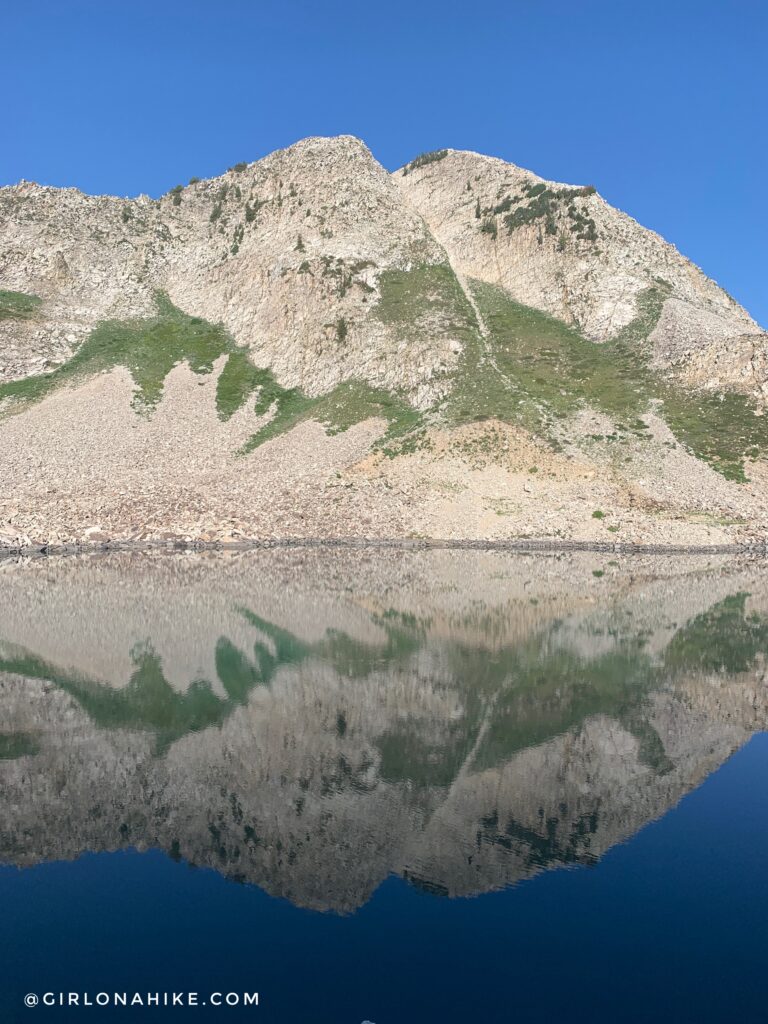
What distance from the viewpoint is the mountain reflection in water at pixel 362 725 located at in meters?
10.7

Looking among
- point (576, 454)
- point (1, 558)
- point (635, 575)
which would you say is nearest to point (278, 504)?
point (1, 558)

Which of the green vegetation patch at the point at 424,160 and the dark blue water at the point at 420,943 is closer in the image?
the dark blue water at the point at 420,943

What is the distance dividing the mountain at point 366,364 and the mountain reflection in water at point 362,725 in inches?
924

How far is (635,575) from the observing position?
38281mm

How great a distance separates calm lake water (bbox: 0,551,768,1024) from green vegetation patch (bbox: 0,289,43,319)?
224ft

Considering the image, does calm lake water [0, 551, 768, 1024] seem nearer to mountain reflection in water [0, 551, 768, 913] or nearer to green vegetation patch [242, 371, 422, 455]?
mountain reflection in water [0, 551, 768, 913]

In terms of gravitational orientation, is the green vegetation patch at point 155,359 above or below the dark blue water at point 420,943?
above

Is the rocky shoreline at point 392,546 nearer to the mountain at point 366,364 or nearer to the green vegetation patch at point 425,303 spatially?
the mountain at point 366,364

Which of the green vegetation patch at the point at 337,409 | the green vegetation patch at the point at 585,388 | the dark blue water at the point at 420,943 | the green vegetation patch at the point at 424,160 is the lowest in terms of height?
the dark blue water at the point at 420,943

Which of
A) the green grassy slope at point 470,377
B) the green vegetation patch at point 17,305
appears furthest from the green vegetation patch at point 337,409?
the green vegetation patch at point 17,305

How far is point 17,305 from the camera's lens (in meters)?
82.8

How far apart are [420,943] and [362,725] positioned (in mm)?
6996

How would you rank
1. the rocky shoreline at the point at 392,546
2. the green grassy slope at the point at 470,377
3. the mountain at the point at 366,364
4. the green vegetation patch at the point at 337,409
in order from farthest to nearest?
the green vegetation patch at the point at 337,409 → the green grassy slope at the point at 470,377 → the mountain at the point at 366,364 → the rocky shoreline at the point at 392,546

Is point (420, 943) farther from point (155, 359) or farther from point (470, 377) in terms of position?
point (155, 359)
